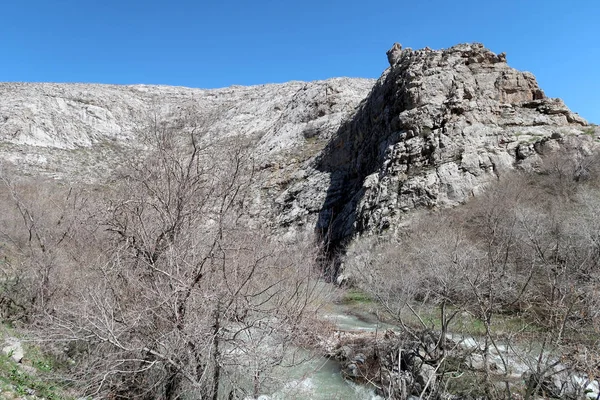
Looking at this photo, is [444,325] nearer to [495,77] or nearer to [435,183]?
[435,183]

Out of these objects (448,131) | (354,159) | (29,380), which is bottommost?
(29,380)

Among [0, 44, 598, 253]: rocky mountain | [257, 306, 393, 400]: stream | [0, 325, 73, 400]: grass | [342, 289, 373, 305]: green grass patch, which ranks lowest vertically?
[342, 289, 373, 305]: green grass patch

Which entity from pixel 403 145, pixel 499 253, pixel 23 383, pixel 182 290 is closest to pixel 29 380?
pixel 23 383

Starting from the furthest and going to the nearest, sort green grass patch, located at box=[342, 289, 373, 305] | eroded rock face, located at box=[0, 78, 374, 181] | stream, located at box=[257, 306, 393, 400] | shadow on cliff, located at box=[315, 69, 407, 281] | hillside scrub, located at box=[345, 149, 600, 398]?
eroded rock face, located at box=[0, 78, 374, 181] → shadow on cliff, located at box=[315, 69, 407, 281] → green grass patch, located at box=[342, 289, 373, 305] → hillside scrub, located at box=[345, 149, 600, 398] → stream, located at box=[257, 306, 393, 400]

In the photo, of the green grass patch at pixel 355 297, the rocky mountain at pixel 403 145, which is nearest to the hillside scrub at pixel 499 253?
the green grass patch at pixel 355 297

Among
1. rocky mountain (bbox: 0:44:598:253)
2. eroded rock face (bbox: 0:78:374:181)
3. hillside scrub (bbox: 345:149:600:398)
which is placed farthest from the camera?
eroded rock face (bbox: 0:78:374:181)

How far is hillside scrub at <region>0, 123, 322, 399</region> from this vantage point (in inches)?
235

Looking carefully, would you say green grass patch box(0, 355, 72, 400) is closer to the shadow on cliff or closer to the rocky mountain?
the rocky mountain

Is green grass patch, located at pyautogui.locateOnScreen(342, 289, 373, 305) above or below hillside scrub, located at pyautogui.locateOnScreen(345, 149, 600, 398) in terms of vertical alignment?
below

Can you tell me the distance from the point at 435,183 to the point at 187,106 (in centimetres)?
2465

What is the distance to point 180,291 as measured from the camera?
6254 millimetres

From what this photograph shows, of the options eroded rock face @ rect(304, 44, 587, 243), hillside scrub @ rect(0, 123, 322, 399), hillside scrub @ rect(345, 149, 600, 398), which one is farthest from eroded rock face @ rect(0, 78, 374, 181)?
hillside scrub @ rect(0, 123, 322, 399)

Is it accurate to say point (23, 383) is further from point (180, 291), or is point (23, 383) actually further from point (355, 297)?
point (355, 297)

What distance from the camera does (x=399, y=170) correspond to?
31.7 m
